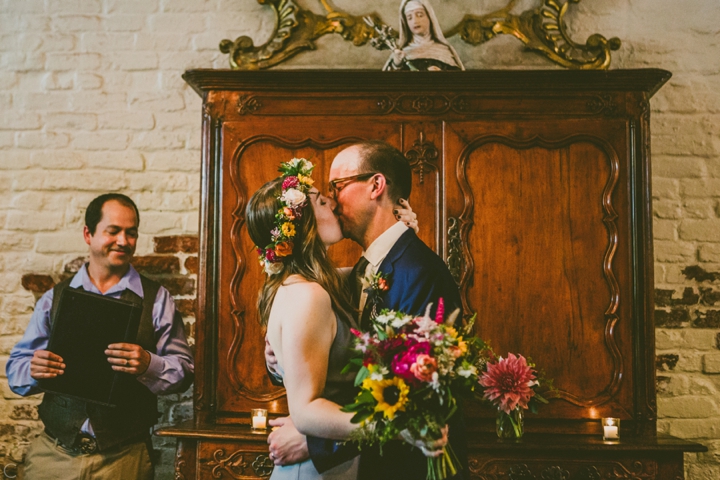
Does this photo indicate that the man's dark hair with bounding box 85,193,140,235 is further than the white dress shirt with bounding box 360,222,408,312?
Yes

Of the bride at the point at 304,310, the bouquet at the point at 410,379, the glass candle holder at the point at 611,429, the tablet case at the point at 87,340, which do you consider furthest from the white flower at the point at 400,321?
the tablet case at the point at 87,340

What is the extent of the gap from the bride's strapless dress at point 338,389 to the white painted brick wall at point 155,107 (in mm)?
1931

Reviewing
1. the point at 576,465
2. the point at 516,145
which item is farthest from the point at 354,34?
the point at 576,465

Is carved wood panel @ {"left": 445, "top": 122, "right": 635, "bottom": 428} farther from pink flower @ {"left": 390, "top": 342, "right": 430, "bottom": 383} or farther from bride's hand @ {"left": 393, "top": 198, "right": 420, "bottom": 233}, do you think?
pink flower @ {"left": 390, "top": 342, "right": 430, "bottom": 383}

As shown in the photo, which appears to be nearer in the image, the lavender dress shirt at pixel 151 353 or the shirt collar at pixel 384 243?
the shirt collar at pixel 384 243

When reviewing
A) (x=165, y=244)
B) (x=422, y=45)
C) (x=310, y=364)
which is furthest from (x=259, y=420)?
(x=422, y=45)

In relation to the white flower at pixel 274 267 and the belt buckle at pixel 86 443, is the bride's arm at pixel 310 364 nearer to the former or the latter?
the white flower at pixel 274 267

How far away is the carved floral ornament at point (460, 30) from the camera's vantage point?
3.70m

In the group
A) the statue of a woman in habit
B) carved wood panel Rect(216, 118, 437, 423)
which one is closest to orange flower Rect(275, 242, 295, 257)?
carved wood panel Rect(216, 118, 437, 423)

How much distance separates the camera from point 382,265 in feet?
7.38

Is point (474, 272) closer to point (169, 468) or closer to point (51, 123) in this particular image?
point (169, 468)

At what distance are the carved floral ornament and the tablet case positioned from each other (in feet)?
5.05

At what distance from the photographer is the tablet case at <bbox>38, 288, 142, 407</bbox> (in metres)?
3.00

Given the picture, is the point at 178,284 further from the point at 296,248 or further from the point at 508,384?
the point at 508,384
